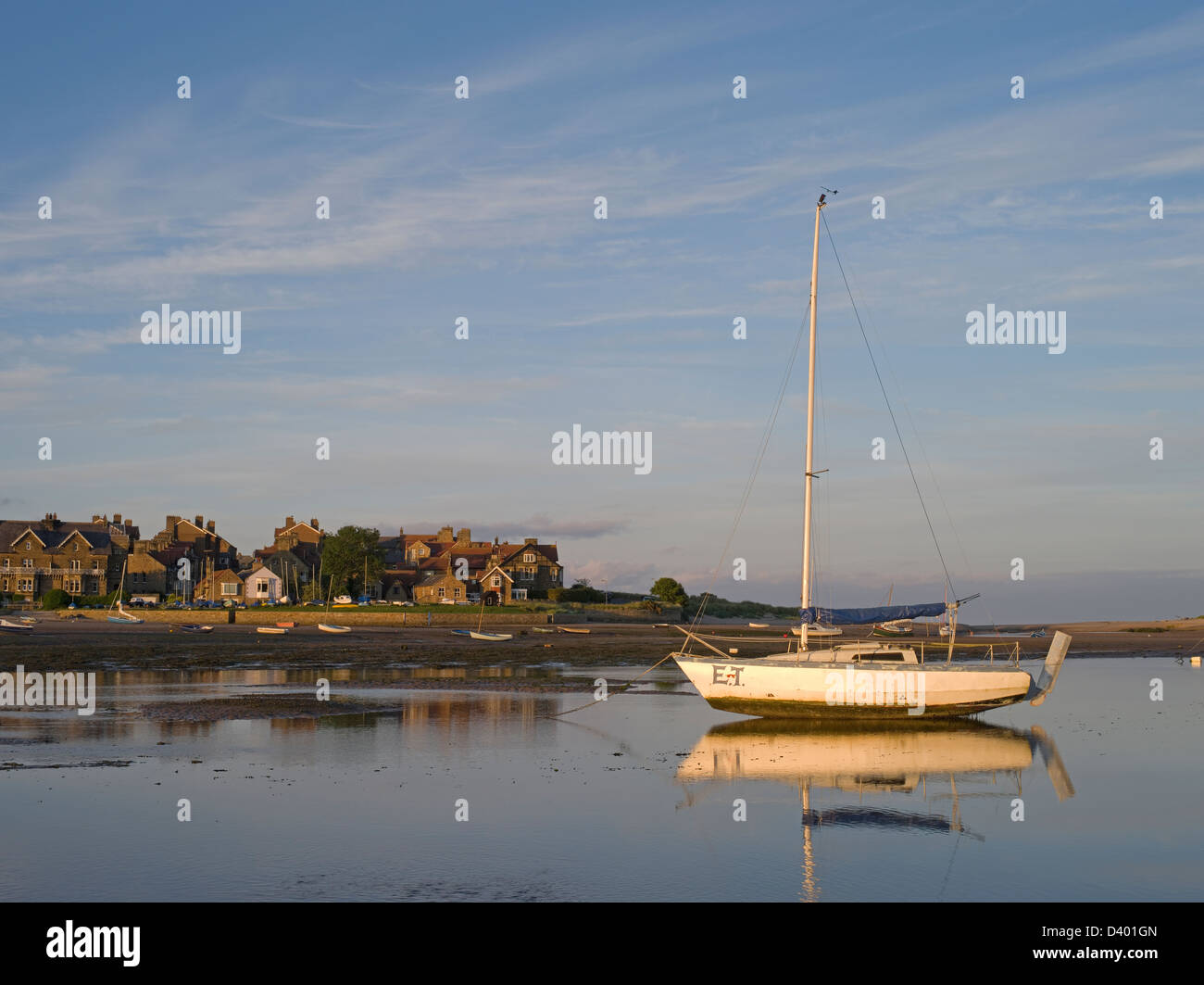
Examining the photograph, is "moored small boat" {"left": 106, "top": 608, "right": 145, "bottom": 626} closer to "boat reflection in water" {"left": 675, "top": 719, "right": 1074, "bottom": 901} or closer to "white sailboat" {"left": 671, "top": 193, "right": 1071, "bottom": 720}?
"white sailboat" {"left": 671, "top": 193, "right": 1071, "bottom": 720}

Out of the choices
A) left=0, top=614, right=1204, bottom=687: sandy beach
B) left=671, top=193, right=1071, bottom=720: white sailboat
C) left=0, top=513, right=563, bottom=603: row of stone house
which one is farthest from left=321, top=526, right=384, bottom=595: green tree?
left=671, top=193, right=1071, bottom=720: white sailboat

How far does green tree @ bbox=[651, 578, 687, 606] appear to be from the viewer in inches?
4579

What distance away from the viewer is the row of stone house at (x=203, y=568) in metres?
128

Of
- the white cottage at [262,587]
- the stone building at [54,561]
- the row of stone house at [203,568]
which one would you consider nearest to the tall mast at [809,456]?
the row of stone house at [203,568]

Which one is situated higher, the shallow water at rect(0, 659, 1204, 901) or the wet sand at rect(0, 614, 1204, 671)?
the shallow water at rect(0, 659, 1204, 901)

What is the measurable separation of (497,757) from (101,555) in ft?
405

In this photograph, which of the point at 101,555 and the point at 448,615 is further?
the point at 101,555

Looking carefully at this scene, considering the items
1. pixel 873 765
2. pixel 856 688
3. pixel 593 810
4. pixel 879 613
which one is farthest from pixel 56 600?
pixel 593 810

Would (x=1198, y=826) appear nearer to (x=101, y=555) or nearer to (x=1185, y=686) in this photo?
(x=1185, y=686)

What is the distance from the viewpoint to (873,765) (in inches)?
982

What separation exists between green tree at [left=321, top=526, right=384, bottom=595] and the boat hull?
325 ft

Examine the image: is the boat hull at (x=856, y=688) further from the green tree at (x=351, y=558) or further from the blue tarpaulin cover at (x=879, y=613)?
the green tree at (x=351, y=558)
